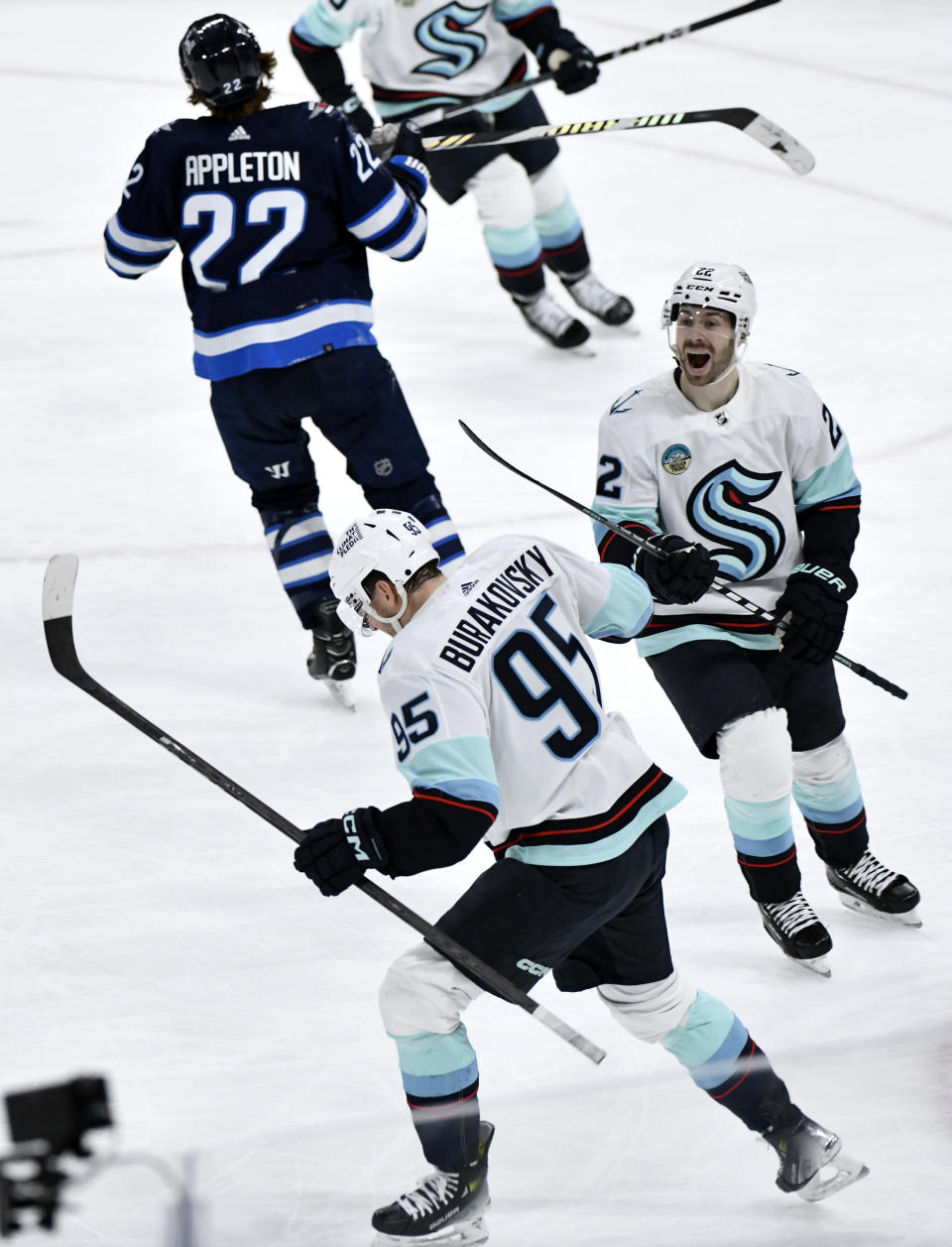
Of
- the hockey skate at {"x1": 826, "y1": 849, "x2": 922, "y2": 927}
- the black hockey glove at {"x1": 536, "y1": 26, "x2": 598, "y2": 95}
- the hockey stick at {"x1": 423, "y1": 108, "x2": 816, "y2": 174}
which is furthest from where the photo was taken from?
the black hockey glove at {"x1": 536, "y1": 26, "x2": 598, "y2": 95}

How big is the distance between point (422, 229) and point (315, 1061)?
1.70 m

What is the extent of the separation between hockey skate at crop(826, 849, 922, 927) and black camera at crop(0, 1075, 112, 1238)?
1.91 m

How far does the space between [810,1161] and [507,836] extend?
61cm

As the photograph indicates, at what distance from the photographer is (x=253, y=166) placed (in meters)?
3.42

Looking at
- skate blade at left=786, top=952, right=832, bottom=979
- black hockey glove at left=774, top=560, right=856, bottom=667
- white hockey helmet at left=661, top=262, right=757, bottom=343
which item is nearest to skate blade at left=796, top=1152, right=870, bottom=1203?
skate blade at left=786, top=952, right=832, bottom=979

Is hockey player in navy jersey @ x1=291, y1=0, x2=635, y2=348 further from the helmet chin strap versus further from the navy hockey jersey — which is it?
the helmet chin strap

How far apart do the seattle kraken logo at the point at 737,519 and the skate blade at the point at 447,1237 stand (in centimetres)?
113

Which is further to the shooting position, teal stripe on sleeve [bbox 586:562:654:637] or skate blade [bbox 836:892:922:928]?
skate blade [bbox 836:892:922:928]

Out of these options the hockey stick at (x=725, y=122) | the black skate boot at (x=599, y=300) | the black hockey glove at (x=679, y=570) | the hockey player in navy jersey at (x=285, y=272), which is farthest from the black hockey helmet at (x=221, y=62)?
the black skate boot at (x=599, y=300)

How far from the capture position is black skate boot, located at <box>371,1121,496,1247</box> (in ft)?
7.65

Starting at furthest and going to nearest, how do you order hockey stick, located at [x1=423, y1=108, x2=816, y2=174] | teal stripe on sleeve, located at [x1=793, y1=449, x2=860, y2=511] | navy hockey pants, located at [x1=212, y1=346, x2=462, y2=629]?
hockey stick, located at [x1=423, y1=108, x2=816, y2=174]
navy hockey pants, located at [x1=212, y1=346, x2=462, y2=629]
teal stripe on sleeve, located at [x1=793, y1=449, x2=860, y2=511]

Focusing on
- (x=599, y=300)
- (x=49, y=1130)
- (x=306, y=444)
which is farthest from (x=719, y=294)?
(x=599, y=300)

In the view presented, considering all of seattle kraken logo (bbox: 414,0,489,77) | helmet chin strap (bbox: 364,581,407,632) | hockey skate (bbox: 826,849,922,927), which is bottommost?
hockey skate (bbox: 826,849,922,927)

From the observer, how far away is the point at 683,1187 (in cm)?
249
